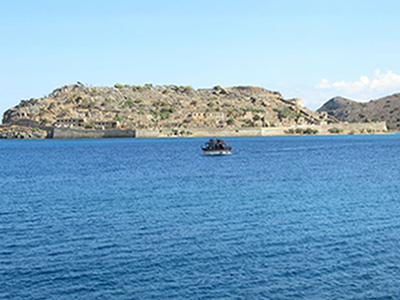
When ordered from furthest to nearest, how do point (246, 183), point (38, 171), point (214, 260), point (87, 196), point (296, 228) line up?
point (38, 171) → point (246, 183) → point (87, 196) → point (296, 228) → point (214, 260)

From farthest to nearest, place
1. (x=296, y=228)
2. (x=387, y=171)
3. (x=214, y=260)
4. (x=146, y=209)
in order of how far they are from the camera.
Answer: (x=387, y=171) < (x=146, y=209) < (x=296, y=228) < (x=214, y=260)

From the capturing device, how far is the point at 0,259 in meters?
26.0

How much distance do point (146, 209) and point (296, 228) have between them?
10638 millimetres

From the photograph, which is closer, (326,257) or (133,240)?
(326,257)

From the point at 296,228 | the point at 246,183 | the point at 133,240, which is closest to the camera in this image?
the point at 133,240

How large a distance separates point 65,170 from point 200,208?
3726cm

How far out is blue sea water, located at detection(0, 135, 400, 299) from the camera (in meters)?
22.1

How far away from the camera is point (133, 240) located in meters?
29.3

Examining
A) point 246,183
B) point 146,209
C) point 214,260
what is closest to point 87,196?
point 146,209

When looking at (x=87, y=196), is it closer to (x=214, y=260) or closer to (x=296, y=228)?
(x=296, y=228)

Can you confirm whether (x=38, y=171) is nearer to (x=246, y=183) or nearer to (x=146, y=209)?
(x=246, y=183)

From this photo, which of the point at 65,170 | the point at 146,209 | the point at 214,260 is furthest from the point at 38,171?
the point at 214,260

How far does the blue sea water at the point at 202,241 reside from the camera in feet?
72.5

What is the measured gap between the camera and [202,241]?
2895 cm
